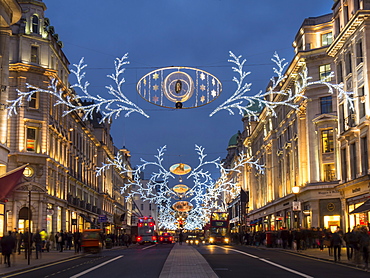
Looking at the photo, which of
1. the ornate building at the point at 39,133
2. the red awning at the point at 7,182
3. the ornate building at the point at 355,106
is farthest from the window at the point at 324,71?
the red awning at the point at 7,182

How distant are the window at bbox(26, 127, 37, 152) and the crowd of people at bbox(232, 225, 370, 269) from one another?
22.4 metres

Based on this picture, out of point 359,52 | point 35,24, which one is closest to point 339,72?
point 359,52

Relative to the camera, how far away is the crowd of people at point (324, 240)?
2438cm

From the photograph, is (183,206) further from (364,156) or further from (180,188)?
(364,156)

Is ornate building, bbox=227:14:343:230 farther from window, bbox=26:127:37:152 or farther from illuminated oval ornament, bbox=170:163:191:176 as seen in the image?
window, bbox=26:127:37:152

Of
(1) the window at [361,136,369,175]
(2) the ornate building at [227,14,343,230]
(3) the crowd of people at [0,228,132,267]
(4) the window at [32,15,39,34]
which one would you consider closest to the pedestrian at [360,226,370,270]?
(3) the crowd of people at [0,228,132,267]

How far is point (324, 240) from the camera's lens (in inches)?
1337

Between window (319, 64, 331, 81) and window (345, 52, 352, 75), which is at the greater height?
window (319, 64, 331, 81)

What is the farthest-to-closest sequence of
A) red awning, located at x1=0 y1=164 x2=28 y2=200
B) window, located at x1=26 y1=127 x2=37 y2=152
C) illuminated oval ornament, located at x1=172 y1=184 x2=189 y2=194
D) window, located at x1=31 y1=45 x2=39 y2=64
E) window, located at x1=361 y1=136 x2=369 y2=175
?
window, located at x1=31 y1=45 x2=39 y2=64, window, located at x1=26 y1=127 x2=37 y2=152, illuminated oval ornament, located at x1=172 y1=184 x2=189 y2=194, window, located at x1=361 y1=136 x2=369 y2=175, red awning, located at x1=0 y1=164 x2=28 y2=200

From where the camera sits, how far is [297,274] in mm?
20266

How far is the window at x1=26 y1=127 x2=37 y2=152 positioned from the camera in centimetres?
5327

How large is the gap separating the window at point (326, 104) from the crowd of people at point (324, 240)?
11.1 m

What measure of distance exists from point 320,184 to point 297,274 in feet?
114

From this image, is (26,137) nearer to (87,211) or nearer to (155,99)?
(87,211)
